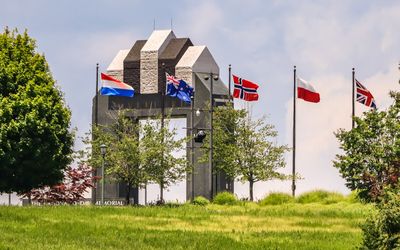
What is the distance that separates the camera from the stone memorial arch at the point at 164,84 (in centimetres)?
7244

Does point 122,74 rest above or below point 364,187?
above

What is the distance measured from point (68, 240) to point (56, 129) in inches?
933

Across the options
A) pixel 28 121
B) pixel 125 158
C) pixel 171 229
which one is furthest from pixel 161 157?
pixel 171 229

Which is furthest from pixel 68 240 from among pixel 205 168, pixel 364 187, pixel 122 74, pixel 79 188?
pixel 122 74

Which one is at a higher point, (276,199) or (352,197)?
(352,197)

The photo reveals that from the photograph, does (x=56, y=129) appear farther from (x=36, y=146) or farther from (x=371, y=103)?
(x=371, y=103)

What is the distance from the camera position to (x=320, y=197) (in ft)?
189

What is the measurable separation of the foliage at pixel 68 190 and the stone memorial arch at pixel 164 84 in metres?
9.92

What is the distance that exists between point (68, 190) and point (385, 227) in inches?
1696

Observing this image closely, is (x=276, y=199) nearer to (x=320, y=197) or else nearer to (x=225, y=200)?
(x=320, y=197)

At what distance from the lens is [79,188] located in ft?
205

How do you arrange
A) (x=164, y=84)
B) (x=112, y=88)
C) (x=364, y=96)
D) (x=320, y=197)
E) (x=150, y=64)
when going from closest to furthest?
1. (x=320, y=197)
2. (x=364, y=96)
3. (x=112, y=88)
4. (x=164, y=84)
5. (x=150, y=64)

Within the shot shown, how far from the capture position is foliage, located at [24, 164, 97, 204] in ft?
201

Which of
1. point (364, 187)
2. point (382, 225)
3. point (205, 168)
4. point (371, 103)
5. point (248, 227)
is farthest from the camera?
point (205, 168)
